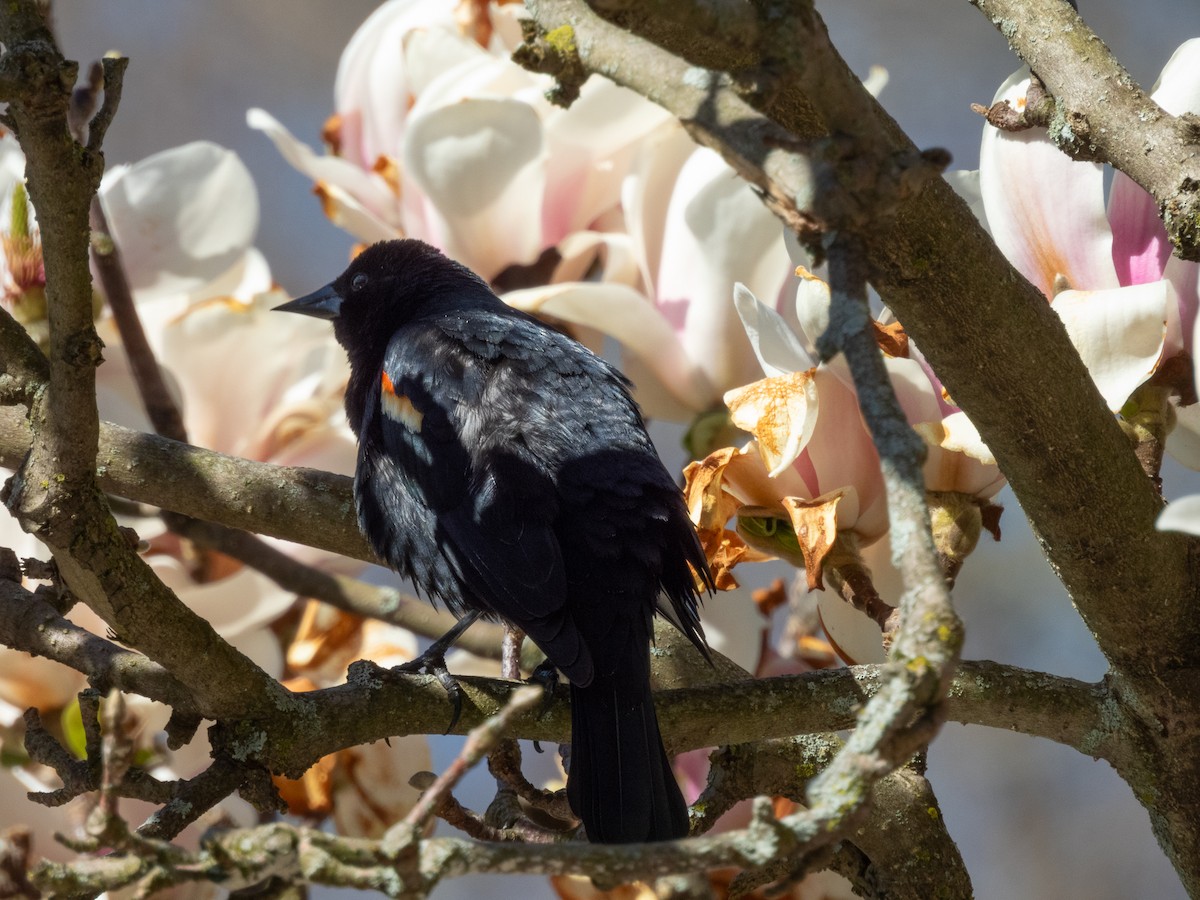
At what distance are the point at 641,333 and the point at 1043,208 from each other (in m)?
0.51

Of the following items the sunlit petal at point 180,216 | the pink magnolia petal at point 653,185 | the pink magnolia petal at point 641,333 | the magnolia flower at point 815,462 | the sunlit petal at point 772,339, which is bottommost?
the magnolia flower at point 815,462

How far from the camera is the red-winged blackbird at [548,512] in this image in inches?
58.4

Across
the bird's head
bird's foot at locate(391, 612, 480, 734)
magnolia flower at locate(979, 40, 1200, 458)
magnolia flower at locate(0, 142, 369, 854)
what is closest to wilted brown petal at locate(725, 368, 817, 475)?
magnolia flower at locate(979, 40, 1200, 458)

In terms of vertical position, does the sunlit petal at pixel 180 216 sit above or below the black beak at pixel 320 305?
below

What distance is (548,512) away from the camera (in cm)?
176

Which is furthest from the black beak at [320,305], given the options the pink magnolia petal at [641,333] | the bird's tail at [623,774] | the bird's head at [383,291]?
the bird's tail at [623,774]

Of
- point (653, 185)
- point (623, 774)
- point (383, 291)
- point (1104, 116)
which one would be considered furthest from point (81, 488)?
point (383, 291)

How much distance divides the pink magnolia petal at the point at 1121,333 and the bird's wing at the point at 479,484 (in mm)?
650

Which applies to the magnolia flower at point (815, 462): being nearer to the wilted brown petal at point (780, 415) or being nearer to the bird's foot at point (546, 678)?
the wilted brown petal at point (780, 415)

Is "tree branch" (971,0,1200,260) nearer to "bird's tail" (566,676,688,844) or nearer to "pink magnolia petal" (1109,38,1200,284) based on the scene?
"pink magnolia petal" (1109,38,1200,284)

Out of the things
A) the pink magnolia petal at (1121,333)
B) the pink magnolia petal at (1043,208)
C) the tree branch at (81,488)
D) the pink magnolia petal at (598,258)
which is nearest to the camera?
the tree branch at (81,488)

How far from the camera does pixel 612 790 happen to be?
1406 millimetres

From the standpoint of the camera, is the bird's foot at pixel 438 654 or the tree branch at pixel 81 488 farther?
the bird's foot at pixel 438 654

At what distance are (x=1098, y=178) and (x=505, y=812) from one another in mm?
863
